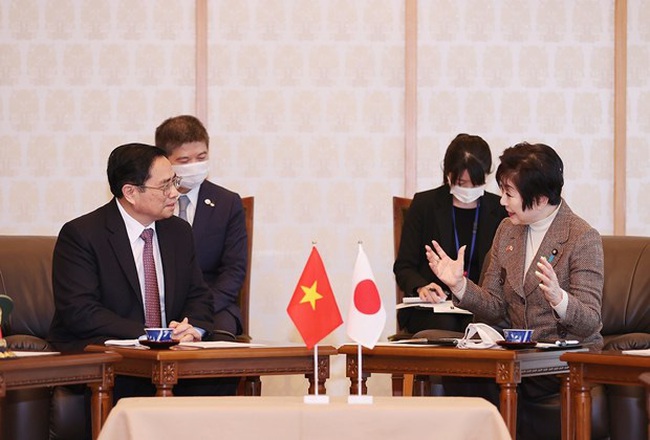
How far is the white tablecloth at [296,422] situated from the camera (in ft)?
8.34

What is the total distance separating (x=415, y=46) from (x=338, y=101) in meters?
0.51

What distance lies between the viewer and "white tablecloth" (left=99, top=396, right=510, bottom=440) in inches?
100

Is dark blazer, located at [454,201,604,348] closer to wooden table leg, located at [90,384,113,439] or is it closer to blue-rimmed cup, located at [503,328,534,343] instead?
blue-rimmed cup, located at [503,328,534,343]

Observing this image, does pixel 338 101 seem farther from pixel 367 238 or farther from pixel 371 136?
pixel 367 238

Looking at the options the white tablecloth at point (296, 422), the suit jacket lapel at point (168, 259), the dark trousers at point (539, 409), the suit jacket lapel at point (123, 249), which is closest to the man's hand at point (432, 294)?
the dark trousers at point (539, 409)

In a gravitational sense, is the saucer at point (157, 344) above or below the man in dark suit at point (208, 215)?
below

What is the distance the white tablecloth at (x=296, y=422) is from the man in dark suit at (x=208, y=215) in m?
2.40

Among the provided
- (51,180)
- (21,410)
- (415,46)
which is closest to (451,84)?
(415,46)

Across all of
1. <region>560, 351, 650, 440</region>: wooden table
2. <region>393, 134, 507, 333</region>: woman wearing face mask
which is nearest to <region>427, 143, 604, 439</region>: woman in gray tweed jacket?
<region>560, 351, 650, 440</region>: wooden table

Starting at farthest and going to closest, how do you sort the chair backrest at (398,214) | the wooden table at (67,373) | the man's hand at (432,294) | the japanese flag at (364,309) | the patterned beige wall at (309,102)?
the patterned beige wall at (309,102) → the chair backrest at (398,214) → the man's hand at (432,294) → the wooden table at (67,373) → the japanese flag at (364,309)

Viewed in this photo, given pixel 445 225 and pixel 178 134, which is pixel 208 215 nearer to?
pixel 178 134

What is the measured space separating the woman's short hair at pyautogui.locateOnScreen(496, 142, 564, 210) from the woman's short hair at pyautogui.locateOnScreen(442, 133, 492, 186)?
83 cm

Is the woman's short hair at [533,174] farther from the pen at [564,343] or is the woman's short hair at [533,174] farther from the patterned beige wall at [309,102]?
the patterned beige wall at [309,102]

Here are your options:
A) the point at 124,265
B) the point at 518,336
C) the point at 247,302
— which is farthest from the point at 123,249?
the point at 518,336
